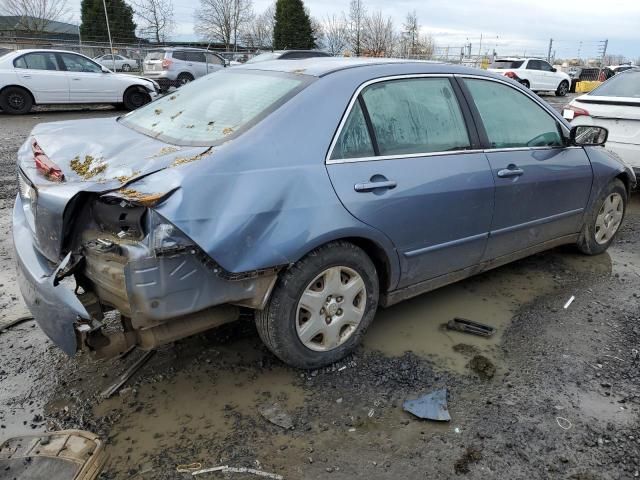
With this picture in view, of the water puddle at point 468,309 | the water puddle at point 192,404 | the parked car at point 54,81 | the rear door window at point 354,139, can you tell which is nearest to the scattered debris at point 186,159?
the rear door window at point 354,139

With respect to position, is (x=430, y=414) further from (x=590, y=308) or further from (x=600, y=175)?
(x=600, y=175)

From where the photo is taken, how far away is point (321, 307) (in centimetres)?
289

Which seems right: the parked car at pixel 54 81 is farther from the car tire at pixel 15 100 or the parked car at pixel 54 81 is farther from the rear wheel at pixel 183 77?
the rear wheel at pixel 183 77

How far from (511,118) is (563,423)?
6.97 ft

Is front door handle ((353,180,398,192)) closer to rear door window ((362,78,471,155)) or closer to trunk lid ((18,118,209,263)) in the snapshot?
rear door window ((362,78,471,155))

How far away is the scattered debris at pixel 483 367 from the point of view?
3.05 m

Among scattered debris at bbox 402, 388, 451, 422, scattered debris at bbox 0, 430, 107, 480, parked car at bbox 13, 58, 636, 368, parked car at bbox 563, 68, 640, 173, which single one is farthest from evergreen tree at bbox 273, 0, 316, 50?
scattered debris at bbox 0, 430, 107, 480

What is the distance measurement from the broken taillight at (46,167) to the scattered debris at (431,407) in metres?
2.08

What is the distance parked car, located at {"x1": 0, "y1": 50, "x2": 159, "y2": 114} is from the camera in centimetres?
1264

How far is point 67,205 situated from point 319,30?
141 ft

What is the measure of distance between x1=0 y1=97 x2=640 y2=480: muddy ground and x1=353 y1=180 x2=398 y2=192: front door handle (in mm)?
1030

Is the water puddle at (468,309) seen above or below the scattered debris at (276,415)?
below

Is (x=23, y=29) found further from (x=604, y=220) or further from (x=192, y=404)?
(x=192, y=404)

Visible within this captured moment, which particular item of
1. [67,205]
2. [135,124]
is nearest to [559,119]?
[135,124]
